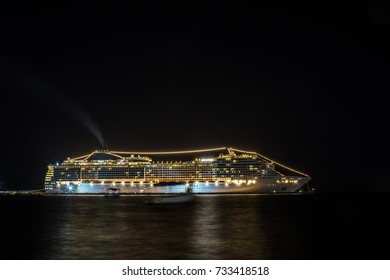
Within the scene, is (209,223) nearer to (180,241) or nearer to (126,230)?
(126,230)

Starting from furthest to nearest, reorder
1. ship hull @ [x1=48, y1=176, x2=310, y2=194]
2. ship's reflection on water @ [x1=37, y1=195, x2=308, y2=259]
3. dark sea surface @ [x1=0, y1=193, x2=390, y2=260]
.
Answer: ship hull @ [x1=48, y1=176, x2=310, y2=194]
dark sea surface @ [x1=0, y1=193, x2=390, y2=260]
ship's reflection on water @ [x1=37, y1=195, x2=308, y2=259]

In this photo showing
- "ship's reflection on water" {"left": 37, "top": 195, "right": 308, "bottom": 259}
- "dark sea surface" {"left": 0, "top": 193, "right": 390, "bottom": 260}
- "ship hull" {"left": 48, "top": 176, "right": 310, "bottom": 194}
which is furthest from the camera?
"ship hull" {"left": 48, "top": 176, "right": 310, "bottom": 194}

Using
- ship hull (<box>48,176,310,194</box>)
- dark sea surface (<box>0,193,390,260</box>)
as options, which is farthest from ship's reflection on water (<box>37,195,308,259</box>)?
ship hull (<box>48,176,310,194</box>)

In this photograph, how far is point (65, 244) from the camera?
2288cm

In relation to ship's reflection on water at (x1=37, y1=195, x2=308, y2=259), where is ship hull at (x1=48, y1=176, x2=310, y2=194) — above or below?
above

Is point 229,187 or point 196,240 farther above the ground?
point 229,187

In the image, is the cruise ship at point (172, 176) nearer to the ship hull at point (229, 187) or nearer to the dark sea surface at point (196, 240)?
the ship hull at point (229, 187)

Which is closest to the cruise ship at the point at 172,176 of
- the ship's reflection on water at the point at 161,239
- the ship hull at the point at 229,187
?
the ship hull at the point at 229,187

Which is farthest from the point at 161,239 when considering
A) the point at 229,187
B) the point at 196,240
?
the point at 229,187

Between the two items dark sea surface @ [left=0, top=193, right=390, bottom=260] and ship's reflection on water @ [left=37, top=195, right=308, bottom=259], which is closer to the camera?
ship's reflection on water @ [left=37, top=195, right=308, bottom=259]

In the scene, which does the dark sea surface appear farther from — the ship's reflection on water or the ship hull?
the ship hull

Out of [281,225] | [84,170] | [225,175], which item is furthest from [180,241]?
[84,170]

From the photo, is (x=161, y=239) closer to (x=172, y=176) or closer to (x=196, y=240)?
(x=196, y=240)

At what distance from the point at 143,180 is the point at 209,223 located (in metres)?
57.4
